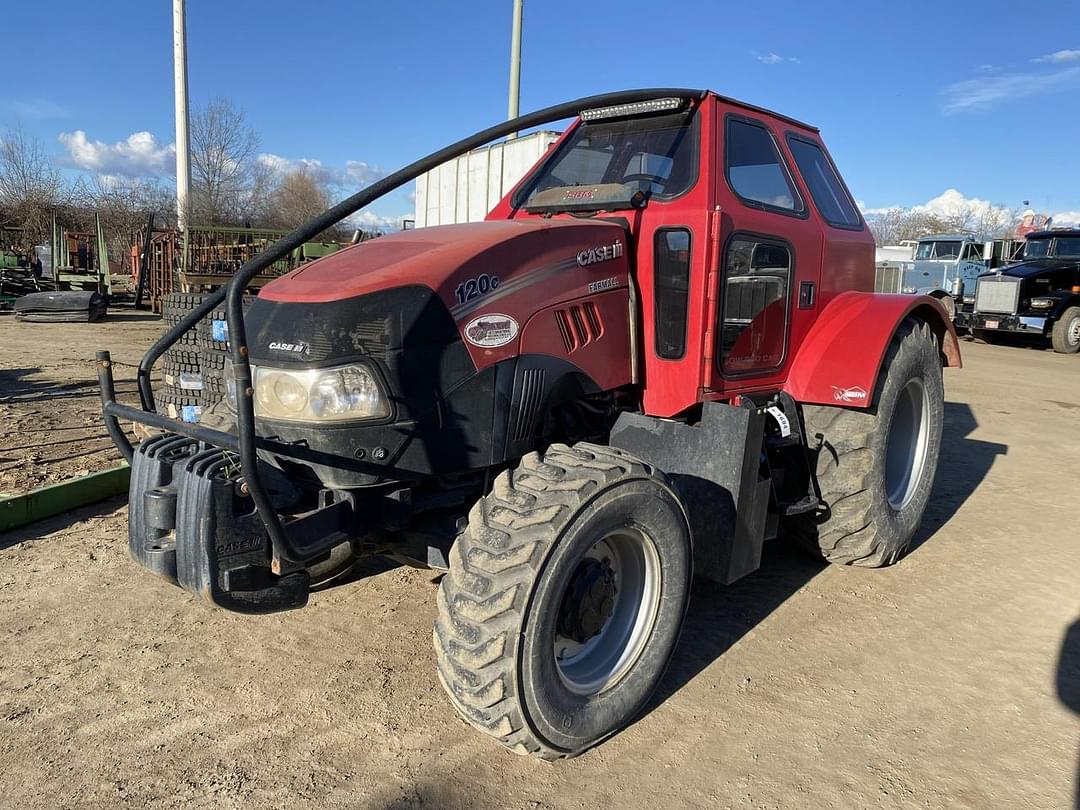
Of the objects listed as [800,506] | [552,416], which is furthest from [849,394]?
[552,416]

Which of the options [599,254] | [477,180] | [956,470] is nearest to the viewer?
[599,254]

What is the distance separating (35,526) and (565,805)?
11.9 ft

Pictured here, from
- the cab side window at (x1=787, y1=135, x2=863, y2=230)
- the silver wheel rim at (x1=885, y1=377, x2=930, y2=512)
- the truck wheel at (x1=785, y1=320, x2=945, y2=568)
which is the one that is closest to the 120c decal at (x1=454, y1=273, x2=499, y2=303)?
the truck wheel at (x1=785, y1=320, x2=945, y2=568)

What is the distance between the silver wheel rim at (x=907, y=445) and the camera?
4.62 metres

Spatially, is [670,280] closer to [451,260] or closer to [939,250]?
[451,260]

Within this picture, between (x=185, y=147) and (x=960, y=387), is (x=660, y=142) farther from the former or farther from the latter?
(x=185, y=147)

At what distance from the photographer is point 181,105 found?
21078 millimetres

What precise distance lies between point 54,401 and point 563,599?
7.03 metres

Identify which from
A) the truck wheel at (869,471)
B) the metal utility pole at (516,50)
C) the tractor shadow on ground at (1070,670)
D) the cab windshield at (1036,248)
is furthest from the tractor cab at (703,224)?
the cab windshield at (1036,248)

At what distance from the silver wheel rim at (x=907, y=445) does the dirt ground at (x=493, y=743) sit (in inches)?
17.5

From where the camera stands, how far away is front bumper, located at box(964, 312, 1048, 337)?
55.0 feet

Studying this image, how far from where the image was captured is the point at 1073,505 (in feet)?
18.2

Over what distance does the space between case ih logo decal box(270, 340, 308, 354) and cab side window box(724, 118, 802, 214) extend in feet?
6.65

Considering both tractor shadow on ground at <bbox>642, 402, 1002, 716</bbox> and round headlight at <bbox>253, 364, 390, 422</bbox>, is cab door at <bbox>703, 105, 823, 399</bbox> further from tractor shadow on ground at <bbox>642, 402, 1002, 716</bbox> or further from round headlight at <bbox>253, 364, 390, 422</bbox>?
round headlight at <bbox>253, 364, 390, 422</bbox>
